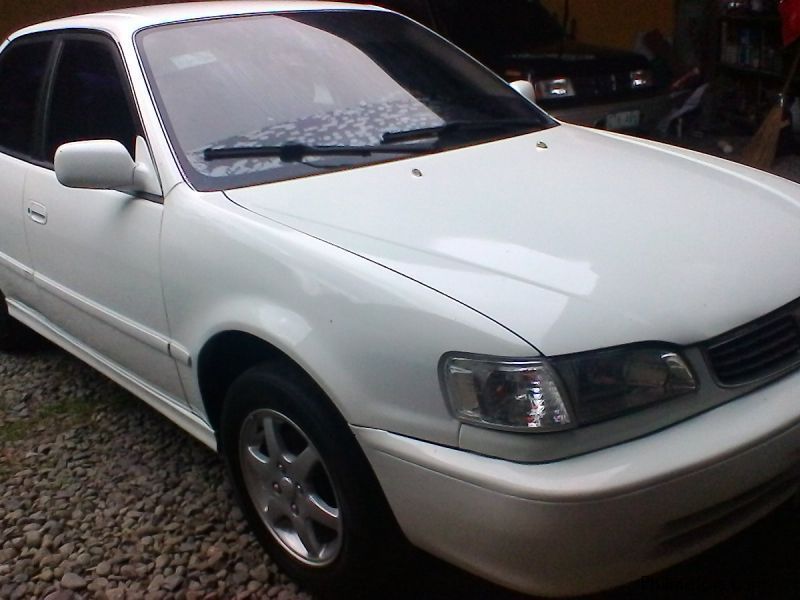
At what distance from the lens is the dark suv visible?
6.27 metres

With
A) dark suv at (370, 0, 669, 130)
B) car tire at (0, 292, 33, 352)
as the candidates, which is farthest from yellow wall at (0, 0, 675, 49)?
car tire at (0, 292, 33, 352)

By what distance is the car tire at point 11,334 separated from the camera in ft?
14.4

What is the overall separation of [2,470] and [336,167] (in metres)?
1.82

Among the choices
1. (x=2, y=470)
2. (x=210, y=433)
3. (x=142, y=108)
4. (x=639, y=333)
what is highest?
(x=142, y=108)

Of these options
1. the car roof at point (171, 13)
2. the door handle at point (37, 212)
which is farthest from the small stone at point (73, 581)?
the car roof at point (171, 13)

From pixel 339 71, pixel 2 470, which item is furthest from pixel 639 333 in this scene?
pixel 2 470

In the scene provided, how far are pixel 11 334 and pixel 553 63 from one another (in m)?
4.00

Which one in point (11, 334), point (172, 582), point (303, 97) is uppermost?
point (303, 97)

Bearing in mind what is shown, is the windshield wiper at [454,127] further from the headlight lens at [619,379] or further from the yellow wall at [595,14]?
the yellow wall at [595,14]

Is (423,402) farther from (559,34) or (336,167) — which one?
(559,34)

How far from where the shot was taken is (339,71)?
10.5ft

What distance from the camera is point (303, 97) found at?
3.04 m

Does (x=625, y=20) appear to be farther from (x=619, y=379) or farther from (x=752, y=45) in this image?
(x=619, y=379)

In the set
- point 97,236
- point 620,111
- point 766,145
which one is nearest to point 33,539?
point 97,236
